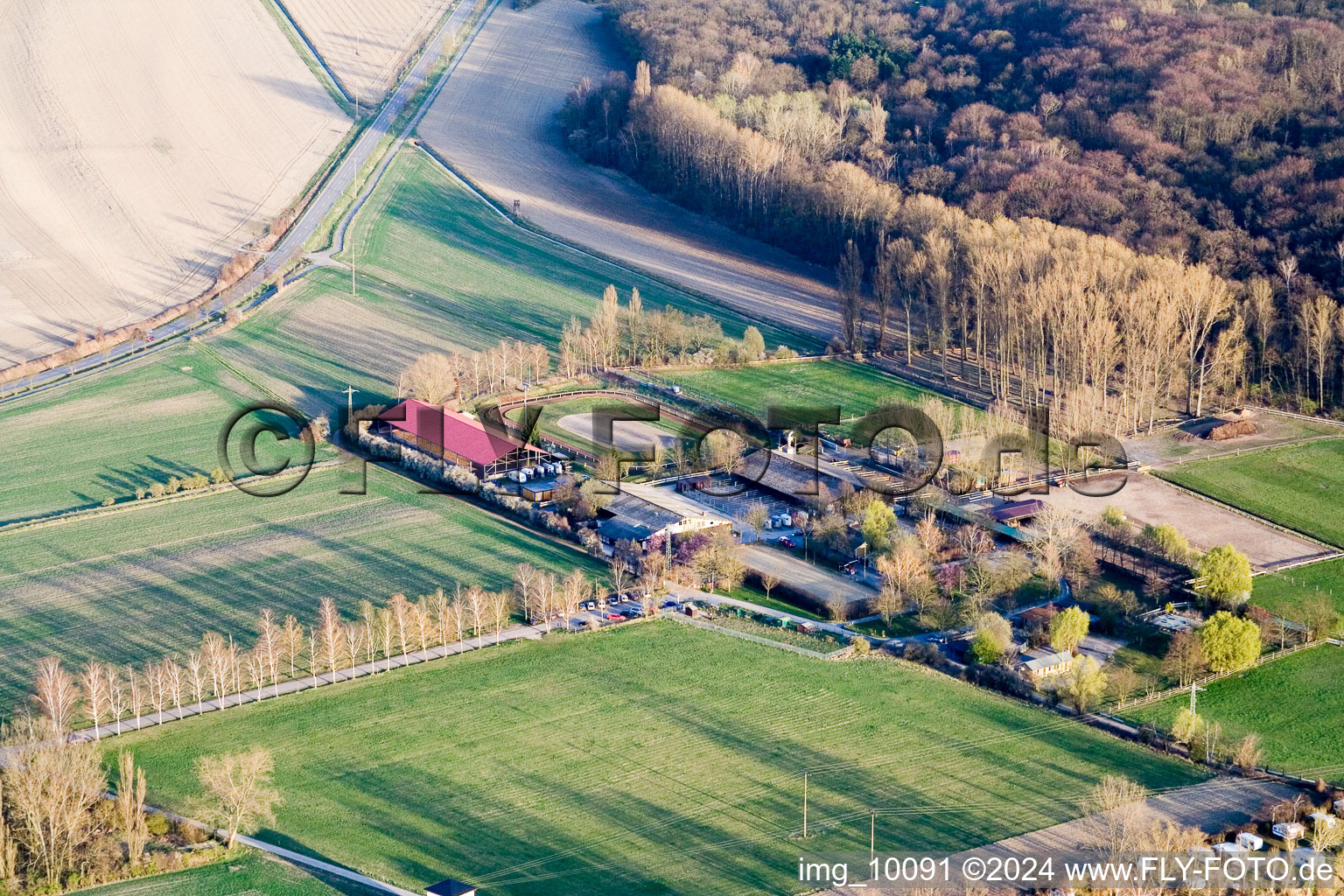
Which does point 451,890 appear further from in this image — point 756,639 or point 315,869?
point 756,639

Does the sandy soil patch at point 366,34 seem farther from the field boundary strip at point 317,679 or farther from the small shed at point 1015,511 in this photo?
the field boundary strip at point 317,679

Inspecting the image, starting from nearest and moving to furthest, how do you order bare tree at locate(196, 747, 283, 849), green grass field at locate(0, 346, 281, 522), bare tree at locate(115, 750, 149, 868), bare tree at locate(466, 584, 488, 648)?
bare tree at locate(115, 750, 149, 868) → bare tree at locate(196, 747, 283, 849) → bare tree at locate(466, 584, 488, 648) → green grass field at locate(0, 346, 281, 522)

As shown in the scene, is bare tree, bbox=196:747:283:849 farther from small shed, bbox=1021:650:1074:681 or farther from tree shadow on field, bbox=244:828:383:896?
small shed, bbox=1021:650:1074:681

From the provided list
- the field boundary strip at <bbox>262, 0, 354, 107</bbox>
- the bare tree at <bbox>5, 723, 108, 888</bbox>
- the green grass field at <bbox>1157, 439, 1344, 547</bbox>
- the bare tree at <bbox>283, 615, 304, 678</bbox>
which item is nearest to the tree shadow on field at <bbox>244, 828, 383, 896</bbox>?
the bare tree at <bbox>5, 723, 108, 888</bbox>

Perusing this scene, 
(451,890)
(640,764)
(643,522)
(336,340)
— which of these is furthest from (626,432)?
(451,890)

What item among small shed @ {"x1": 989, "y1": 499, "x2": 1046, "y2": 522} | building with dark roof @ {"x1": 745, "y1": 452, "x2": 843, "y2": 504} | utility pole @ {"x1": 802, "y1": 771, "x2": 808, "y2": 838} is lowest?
utility pole @ {"x1": 802, "y1": 771, "x2": 808, "y2": 838}

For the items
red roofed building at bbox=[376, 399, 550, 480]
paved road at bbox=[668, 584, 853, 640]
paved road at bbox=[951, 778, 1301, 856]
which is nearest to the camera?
paved road at bbox=[951, 778, 1301, 856]
